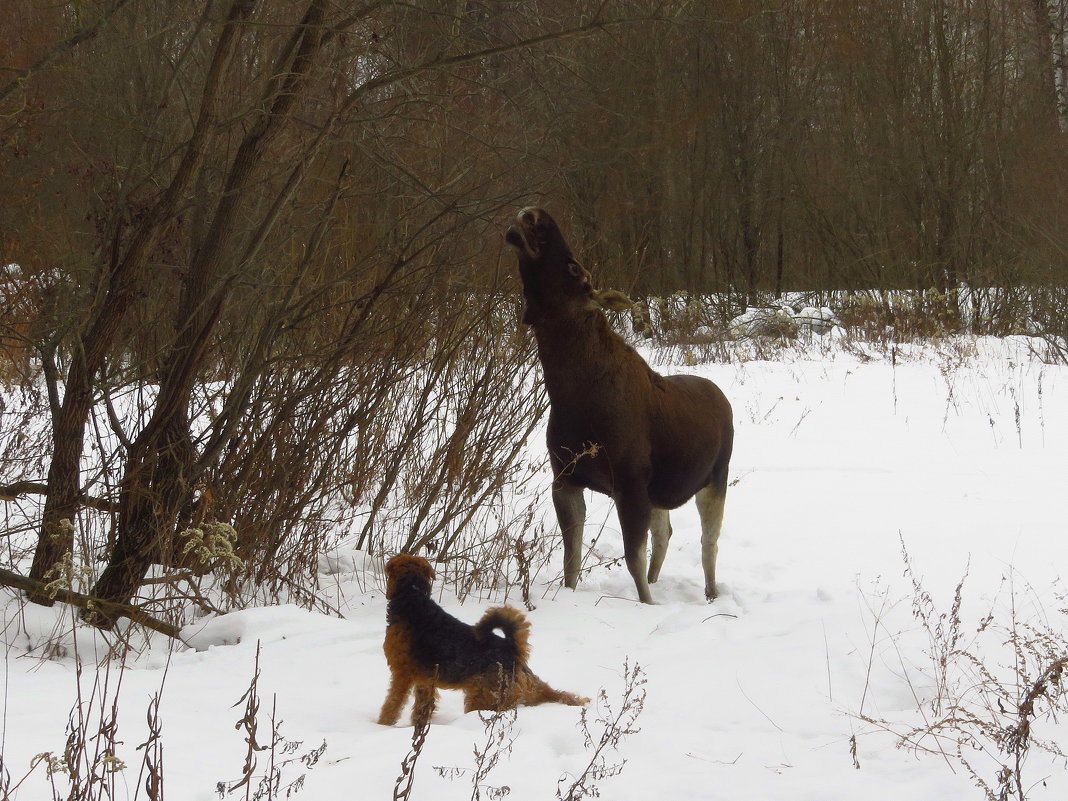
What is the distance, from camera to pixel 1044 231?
15.2 meters

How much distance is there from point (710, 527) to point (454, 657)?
2.51 m

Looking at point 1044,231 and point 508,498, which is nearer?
A: point 508,498

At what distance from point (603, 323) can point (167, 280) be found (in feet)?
6.77

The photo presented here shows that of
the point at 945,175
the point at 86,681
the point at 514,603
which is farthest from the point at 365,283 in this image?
the point at 945,175

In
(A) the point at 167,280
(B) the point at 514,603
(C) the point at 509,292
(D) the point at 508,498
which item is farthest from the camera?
(D) the point at 508,498

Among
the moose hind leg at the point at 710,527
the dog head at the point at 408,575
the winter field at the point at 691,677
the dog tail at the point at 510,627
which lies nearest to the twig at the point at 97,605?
the winter field at the point at 691,677

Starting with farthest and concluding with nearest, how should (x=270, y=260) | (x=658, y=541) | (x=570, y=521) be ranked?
(x=658, y=541) → (x=570, y=521) → (x=270, y=260)

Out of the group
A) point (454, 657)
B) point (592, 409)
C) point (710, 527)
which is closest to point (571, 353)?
point (592, 409)

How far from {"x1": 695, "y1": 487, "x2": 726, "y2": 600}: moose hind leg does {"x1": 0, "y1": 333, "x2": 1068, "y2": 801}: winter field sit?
0.38ft

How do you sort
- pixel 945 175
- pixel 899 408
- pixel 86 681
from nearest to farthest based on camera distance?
pixel 86 681 < pixel 899 408 < pixel 945 175

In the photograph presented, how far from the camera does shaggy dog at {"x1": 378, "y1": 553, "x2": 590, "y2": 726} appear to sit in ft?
11.1

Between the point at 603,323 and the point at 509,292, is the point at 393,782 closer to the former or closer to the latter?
the point at 603,323

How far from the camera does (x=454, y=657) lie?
3418 mm

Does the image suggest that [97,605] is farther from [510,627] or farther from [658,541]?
[658,541]
